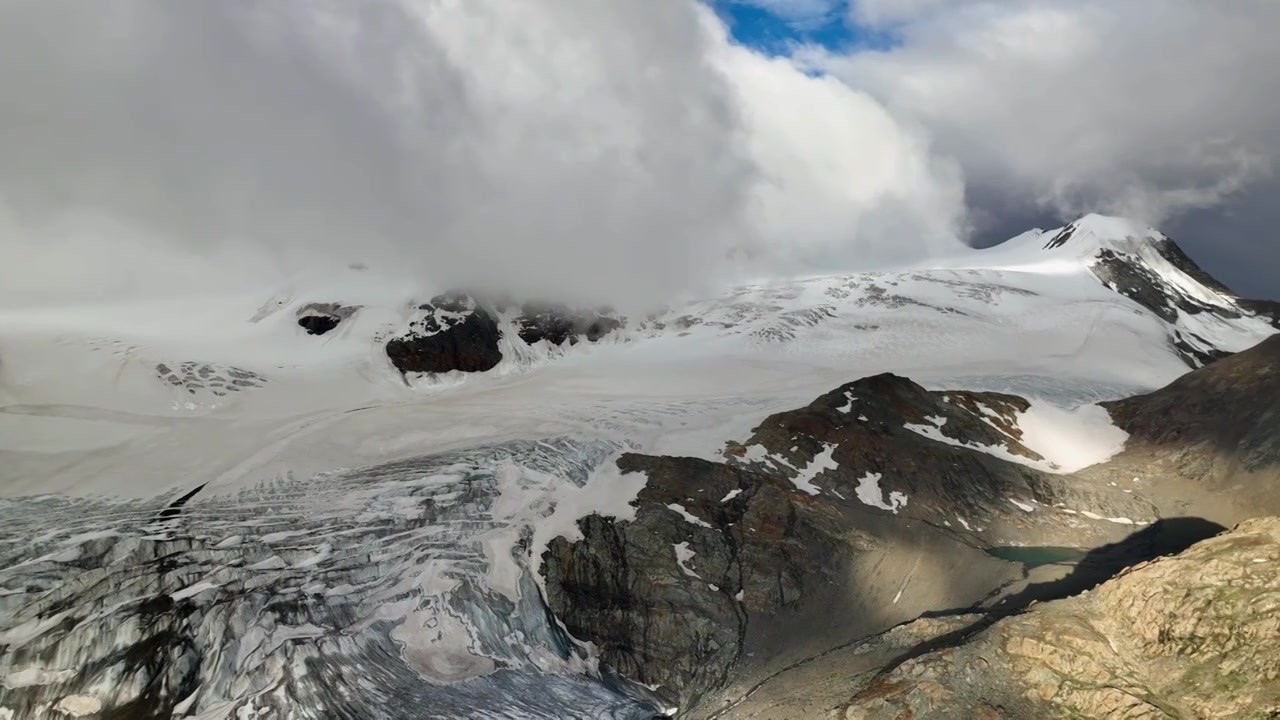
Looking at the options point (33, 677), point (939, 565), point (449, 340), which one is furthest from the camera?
point (449, 340)

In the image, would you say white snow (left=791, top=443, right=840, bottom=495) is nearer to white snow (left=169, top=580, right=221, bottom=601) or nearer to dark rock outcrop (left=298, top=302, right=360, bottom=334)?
white snow (left=169, top=580, right=221, bottom=601)

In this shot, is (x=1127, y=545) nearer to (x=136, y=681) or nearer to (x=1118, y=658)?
(x=1118, y=658)

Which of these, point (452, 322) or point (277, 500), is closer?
point (277, 500)

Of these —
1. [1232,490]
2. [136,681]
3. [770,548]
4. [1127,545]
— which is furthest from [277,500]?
[1232,490]

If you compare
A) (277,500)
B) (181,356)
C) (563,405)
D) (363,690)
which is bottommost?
(363,690)

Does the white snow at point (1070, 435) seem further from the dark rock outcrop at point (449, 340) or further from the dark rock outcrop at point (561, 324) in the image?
the dark rock outcrop at point (449, 340)

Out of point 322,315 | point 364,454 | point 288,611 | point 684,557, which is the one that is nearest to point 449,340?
point 322,315

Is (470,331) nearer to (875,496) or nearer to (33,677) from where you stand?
(875,496)

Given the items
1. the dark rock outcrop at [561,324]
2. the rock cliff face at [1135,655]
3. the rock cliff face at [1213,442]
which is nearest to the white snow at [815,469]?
the rock cliff face at [1135,655]
